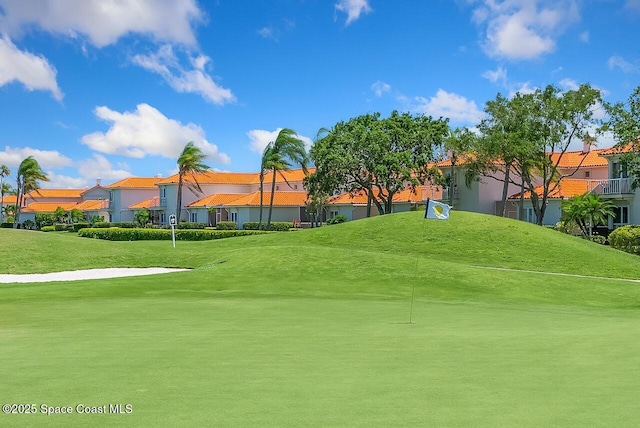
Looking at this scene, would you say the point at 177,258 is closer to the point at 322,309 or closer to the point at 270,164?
the point at 322,309

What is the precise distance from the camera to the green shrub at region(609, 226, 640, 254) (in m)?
41.1

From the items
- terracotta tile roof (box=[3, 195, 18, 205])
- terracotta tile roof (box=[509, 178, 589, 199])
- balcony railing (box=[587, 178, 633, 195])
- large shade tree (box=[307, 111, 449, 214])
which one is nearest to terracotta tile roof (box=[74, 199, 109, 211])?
terracotta tile roof (box=[3, 195, 18, 205])

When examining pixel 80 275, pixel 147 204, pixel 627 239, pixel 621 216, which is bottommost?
pixel 80 275

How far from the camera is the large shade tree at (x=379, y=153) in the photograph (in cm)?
6025

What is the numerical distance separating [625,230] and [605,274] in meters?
12.3

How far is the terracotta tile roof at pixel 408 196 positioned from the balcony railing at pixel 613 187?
16.2 meters

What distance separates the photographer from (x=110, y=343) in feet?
32.5

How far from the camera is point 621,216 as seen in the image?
54344 millimetres

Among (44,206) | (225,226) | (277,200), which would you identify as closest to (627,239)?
(225,226)

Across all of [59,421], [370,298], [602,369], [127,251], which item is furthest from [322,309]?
[127,251]

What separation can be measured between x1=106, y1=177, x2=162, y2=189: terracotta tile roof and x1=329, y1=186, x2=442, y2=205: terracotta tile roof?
43.5 metres

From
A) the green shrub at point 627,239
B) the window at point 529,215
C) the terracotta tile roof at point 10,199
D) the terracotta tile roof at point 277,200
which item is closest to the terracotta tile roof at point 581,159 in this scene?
the window at point 529,215

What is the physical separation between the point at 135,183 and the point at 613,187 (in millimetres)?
80520

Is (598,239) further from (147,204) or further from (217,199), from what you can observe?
(147,204)
